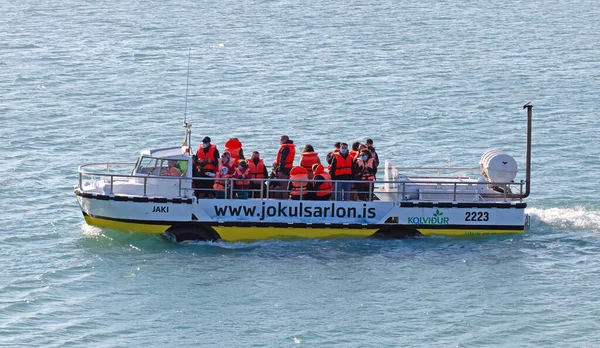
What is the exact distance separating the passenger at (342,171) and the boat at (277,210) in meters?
0.18

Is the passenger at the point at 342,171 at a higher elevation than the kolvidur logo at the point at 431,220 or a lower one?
higher

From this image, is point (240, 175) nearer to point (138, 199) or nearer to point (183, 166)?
point (183, 166)

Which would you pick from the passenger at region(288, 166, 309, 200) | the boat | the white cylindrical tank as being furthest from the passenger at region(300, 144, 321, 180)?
the white cylindrical tank

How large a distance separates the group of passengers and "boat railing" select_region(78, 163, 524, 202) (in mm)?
23

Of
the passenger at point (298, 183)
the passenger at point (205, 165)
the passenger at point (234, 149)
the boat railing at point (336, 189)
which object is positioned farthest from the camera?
the passenger at point (234, 149)

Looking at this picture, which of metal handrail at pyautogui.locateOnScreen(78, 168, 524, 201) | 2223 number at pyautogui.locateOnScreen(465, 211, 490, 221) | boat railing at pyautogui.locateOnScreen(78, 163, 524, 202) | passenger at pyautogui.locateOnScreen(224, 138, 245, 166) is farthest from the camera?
passenger at pyautogui.locateOnScreen(224, 138, 245, 166)

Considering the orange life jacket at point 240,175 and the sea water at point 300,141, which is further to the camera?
the orange life jacket at point 240,175

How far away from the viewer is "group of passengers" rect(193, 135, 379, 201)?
2650cm

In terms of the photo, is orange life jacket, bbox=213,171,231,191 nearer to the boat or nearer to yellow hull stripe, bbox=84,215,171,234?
the boat

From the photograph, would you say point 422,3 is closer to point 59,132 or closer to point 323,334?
point 59,132

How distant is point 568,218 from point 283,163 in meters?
7.66

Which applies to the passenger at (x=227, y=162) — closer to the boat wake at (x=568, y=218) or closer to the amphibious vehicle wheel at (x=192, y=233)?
the amphibious vehicle wheel at (x=192, y=233)

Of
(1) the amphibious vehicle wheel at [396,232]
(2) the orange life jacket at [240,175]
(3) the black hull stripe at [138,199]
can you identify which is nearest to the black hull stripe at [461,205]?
(1) the amphibious vehicle wheel at [396,232]

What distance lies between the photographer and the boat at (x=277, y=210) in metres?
26.4
